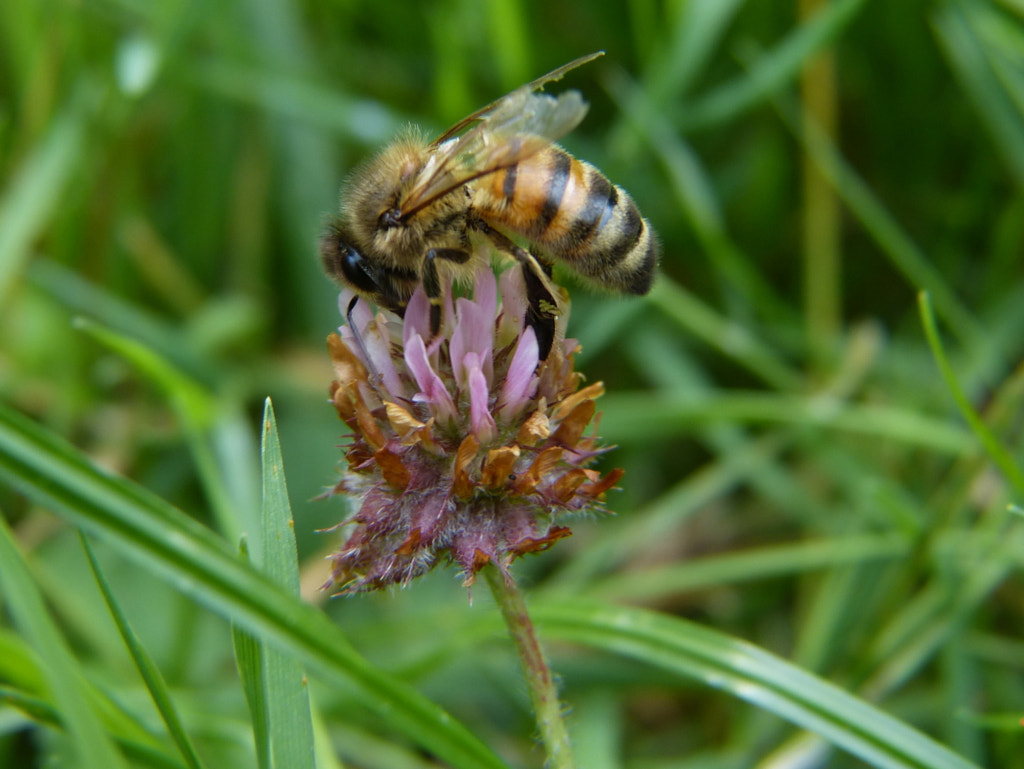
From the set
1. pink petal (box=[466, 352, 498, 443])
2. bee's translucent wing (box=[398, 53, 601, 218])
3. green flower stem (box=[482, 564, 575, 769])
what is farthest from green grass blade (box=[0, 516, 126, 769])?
bee's translucent wing (box=[398, 53, 601, 218])

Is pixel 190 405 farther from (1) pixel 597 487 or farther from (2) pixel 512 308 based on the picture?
(1) pixel 597 487

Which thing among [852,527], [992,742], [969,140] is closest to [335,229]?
[852,527]

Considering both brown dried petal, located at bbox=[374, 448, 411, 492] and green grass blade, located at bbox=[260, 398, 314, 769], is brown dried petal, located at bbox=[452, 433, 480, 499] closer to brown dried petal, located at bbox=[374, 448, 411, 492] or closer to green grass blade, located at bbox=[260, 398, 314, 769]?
brown dried petal, located at bbox=[374, 448, 411, 492]

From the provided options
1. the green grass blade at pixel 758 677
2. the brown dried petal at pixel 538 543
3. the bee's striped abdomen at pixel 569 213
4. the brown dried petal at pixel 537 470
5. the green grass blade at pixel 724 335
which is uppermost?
the green grass blade at pixel 724 335

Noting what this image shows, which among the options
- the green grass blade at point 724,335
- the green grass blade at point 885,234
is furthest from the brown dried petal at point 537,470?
the green grass blade at point 885,234

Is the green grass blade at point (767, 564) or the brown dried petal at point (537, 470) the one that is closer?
the brown dried petal at point (537, 470)

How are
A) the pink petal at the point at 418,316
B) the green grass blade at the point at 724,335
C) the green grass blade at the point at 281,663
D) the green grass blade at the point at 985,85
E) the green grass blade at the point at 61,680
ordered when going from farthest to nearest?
the green grass blade at the point at 724,335, the green grass blade at the point at 985,85, the pink petal at the point at 418,316, the green grass blade at the point at 281,663, the green grass blade at the point at 61,680

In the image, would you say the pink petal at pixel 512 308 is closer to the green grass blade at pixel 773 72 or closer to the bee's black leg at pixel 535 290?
the bee's black leg at pixel 535 290

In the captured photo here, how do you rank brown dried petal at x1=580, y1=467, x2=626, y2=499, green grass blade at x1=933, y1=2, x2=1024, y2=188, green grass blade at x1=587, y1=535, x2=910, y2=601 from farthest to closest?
green grass blade at x1=933, y1=2, x2=1024, y2=188 < green grass blade at x1=587, y1=535, x2=910, y2=601 < brown dried petal at x1=580, y1=467, x2=626, y2=499
